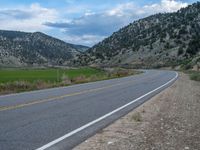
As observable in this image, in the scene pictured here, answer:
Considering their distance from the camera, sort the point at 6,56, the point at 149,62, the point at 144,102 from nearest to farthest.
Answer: the point at 144,102, the point at 149,62, the point at 6,56

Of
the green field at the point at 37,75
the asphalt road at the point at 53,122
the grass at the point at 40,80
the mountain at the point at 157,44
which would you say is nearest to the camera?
the asphalt road at the point at 53,122

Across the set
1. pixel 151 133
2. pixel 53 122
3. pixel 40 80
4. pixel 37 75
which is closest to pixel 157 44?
pixel 37 75

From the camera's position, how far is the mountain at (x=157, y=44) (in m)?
144

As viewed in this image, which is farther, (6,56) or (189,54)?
(6,56)

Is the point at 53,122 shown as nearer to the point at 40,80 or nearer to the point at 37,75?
the point at 40,80

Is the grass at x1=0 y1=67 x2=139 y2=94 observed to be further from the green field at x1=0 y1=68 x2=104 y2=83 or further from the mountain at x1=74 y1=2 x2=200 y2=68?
the mountain at x1=74 y1=2 x2=200 y2=68

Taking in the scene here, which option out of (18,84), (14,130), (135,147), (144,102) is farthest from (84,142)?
(18,84)

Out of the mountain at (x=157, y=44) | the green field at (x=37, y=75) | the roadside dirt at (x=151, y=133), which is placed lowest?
the green field at (x=37, y=75)

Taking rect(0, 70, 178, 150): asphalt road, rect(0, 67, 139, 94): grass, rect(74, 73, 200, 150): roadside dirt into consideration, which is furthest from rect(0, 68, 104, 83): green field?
rect(74, 73, 200, 150): roadside dirt

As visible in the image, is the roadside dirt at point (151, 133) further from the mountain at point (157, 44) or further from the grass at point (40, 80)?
the mountain at point (157, 44)

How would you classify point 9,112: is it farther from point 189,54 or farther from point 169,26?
point 169,26

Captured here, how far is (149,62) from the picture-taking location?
5969 inches

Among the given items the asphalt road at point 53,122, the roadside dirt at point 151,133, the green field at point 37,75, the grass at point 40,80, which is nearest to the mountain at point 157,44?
the green field at point 37,75

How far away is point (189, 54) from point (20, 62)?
67041 millimetres
